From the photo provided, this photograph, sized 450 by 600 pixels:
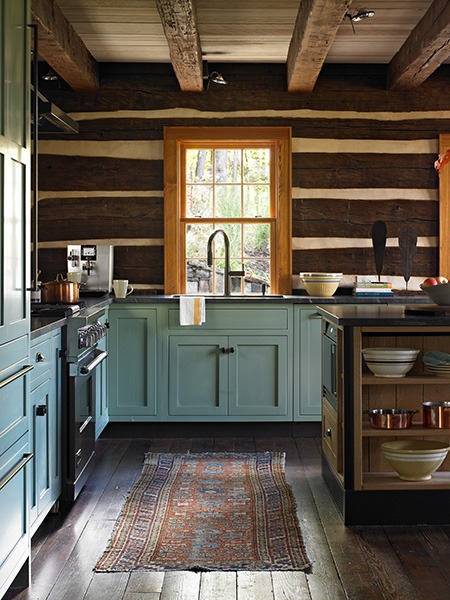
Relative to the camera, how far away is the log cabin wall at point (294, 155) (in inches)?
255

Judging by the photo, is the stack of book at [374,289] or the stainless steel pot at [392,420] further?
the stack of book at [374,289]

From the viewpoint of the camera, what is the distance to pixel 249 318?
599 centimetres

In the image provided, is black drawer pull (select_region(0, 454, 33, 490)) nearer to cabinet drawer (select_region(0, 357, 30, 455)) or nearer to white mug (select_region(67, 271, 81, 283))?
cabinet drawer (select_region(0, 357, 30, 455))

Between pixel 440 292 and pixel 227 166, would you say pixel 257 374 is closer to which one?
pixel 227 166

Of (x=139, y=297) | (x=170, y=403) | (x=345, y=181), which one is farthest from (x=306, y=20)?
(x=170, y=403)

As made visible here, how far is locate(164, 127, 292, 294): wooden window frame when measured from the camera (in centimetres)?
646

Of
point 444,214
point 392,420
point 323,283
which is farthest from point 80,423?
point 444,214

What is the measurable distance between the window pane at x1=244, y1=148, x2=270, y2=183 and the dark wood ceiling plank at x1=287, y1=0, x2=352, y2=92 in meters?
0.56

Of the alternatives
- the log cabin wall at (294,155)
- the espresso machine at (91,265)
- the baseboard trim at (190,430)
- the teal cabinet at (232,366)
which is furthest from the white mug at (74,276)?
the baseboard trim at (190,430)

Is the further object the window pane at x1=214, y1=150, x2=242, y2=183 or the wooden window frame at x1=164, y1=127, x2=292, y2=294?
the window pane at x1=214, y1=150, x2=242, y2=183

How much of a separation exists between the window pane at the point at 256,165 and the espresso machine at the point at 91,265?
4.25ft

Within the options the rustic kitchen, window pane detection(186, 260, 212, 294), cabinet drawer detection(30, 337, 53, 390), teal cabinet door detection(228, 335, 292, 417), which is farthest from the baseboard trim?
cabinet drawer detection(30, 337, 53, 390)

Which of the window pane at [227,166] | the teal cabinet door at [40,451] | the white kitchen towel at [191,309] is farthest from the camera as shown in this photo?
the window pane at [227,166]

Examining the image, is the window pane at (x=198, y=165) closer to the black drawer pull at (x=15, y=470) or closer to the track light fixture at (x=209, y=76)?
the track light fixture at (x=209, y=76)
